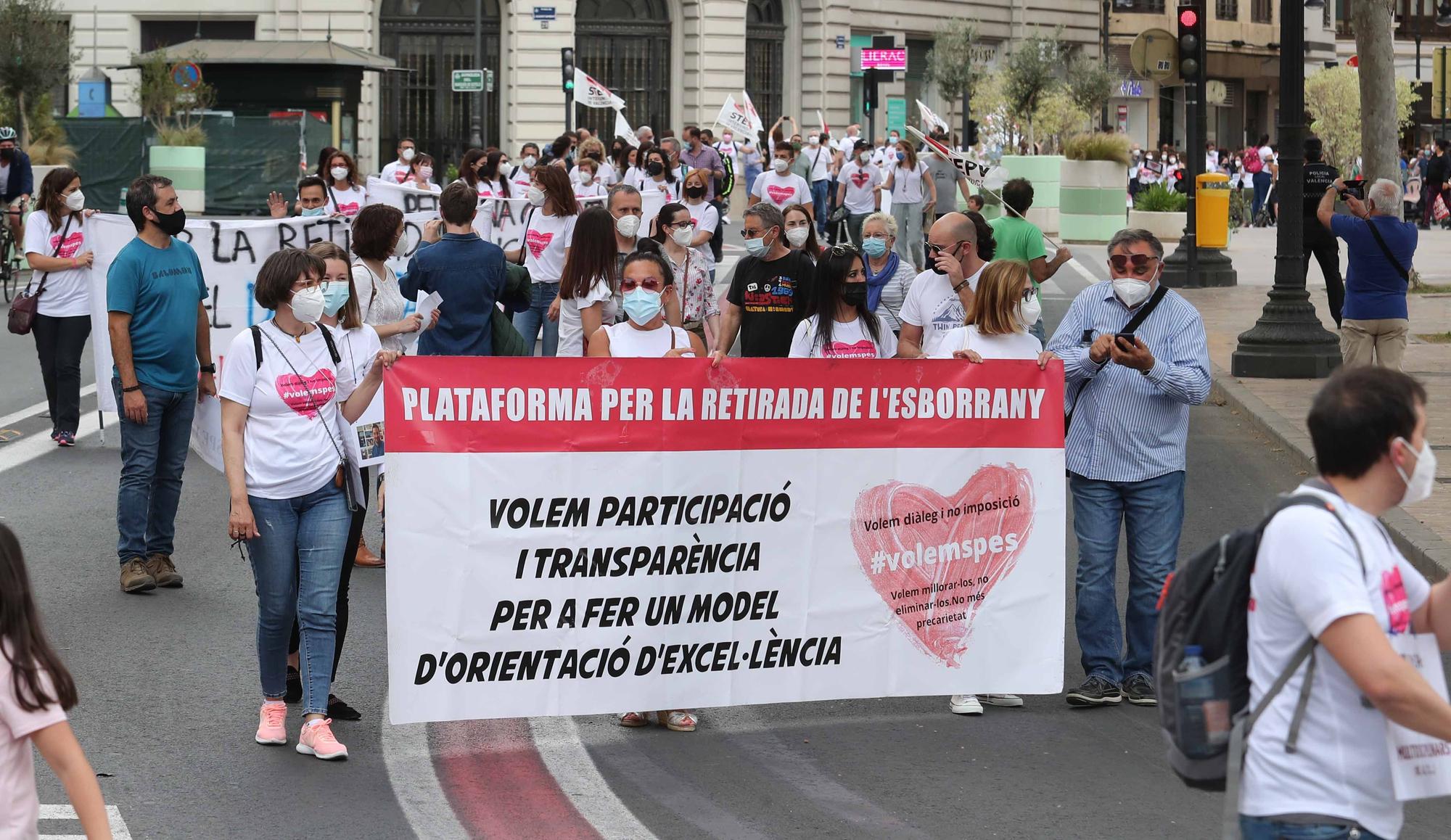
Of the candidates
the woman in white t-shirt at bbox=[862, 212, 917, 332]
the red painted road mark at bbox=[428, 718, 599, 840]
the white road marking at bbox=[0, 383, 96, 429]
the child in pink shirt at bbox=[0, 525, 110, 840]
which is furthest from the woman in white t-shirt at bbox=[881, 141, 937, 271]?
the child in pink shirt at bbox=[0, 525, 110, 840]

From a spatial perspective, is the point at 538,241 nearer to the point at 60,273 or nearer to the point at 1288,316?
the point at 60,273

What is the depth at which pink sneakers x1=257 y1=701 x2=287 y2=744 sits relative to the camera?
6.41 meters

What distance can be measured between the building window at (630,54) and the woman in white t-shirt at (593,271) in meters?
43.2

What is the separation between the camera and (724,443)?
645 cm

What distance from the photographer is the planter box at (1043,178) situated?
36344mm

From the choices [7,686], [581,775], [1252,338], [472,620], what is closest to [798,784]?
[581,775]

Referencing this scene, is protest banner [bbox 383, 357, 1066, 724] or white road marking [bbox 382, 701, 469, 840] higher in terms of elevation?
protest banner [bbox 383, 357, 1066, 724]

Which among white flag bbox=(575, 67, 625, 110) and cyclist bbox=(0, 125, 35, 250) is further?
white flag bbox=(575, 67, 625, 110)

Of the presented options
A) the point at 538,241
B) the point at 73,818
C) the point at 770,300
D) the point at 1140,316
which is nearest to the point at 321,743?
the point at 73,818

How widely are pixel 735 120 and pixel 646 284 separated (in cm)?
2539

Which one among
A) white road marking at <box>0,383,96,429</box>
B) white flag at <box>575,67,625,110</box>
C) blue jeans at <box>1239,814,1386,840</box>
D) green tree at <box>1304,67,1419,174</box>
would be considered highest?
green tree at <box>1304,67,1419,174</box>

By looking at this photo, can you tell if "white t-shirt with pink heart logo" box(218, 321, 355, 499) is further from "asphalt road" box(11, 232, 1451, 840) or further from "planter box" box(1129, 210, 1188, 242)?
"planter box" box(1129, 210, 1188, 242)

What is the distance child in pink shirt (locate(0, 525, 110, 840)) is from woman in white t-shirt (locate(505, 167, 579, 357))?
29.4 ft

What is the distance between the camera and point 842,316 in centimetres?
780
